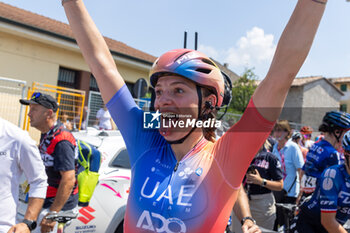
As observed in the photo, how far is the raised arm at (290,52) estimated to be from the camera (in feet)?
4.12

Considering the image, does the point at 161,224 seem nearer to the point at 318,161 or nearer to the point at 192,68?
the point at 192,68

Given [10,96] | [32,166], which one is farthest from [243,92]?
[32,166]

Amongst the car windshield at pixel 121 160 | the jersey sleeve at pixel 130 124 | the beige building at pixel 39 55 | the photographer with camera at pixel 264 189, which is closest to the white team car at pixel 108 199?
the car windshield at pixel 121 160

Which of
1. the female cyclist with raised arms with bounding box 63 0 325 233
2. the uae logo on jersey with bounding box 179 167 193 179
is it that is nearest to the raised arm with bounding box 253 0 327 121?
the female cyclist with raised arms with bounding box 63 0 325 233

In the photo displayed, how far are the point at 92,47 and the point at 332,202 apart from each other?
242 centimetres

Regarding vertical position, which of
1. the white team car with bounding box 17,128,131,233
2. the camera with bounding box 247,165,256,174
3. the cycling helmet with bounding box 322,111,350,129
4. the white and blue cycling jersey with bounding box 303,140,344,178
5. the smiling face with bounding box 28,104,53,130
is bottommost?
the white team car with bounding box 17,128,131,233

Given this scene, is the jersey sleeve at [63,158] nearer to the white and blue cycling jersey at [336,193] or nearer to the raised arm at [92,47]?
the raised arm at [92,47]

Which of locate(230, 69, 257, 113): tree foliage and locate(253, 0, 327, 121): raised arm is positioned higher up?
locate(230, 69, 257, 113): tree foliage

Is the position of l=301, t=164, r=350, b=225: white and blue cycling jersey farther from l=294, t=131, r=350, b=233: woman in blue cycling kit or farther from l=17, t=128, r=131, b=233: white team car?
Answer: l=17, t=128, r=131, b=233: white team car

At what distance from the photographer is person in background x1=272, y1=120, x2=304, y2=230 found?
5.77 meters

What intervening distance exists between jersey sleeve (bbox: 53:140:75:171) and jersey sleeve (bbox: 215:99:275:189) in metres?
2.47

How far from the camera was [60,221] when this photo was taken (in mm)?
3145

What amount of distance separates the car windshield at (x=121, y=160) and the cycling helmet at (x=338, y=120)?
3.00 metres

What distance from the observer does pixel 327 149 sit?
13.9 feet
